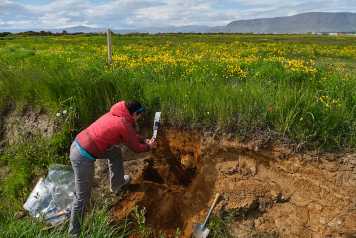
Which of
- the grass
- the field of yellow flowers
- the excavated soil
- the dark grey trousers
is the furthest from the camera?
the field of yellow flowers

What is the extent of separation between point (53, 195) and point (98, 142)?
4.02 feet

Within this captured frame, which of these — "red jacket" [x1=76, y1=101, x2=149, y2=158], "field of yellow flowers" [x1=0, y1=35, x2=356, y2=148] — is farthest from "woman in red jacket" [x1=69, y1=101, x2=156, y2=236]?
"field of yellow flowers" [x1=0, y1=35, x2=356, y2=148]

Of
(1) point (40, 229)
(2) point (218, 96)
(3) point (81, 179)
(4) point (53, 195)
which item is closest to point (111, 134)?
(3) point (81, 179)

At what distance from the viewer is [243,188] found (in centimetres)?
522

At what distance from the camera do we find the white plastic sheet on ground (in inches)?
210

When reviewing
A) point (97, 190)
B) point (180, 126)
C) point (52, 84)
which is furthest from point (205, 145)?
point (52, 84)

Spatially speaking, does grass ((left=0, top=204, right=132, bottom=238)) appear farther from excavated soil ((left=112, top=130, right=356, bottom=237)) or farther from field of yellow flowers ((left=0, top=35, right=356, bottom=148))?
field of yellow flowers ((left=0, top=35, right=356, bottom=148))

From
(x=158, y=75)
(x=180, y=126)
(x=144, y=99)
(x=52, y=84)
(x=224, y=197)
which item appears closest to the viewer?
(x=224, y=197)

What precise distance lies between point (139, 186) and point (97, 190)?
53cm

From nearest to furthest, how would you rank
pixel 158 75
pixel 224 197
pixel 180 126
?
pixel 224 197
pixel 180 126
pixel 158 75

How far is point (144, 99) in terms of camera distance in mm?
6027

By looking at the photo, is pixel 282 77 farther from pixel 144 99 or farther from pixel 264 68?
pixel 144 99

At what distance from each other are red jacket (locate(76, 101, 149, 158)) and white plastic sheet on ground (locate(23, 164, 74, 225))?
3.16ft

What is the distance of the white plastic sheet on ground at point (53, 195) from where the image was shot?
534cm
